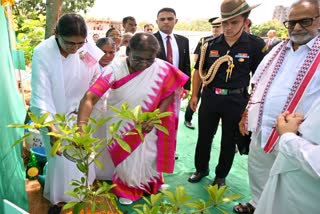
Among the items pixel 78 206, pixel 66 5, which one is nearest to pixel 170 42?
pixel 78 206

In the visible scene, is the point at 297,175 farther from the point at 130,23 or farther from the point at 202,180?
the point at 130,23

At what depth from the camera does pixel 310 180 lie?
129 centimetres

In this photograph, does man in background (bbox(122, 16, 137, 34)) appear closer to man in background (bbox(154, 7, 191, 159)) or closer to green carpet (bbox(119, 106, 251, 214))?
man in background (bbox(154, 7, 191, 159))

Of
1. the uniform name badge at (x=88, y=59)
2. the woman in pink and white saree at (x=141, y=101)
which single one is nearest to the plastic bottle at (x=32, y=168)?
the woman in pink and white saree at (x=141, y=101)

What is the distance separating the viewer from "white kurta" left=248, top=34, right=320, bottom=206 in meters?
1.76

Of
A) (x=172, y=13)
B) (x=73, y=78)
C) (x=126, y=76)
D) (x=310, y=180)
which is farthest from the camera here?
(x=172, y=13)

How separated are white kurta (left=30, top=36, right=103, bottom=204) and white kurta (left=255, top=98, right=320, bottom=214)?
1472mm

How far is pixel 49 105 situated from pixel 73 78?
0.90 ft

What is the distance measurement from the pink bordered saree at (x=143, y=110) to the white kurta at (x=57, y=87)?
0.60ft

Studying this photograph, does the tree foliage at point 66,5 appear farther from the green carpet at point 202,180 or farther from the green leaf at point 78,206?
the green leaf at point 78,206

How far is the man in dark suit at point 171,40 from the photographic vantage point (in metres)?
3.55

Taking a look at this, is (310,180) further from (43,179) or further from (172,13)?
(172,13)

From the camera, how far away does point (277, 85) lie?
1.93 metres

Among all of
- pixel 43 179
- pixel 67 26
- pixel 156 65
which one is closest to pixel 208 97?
pixel 156 65
